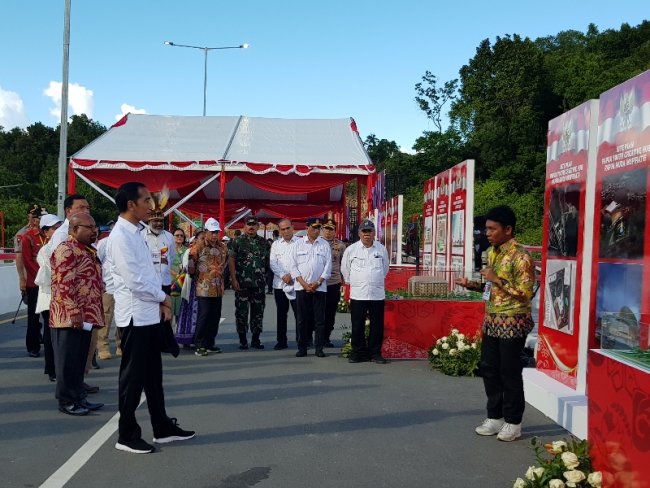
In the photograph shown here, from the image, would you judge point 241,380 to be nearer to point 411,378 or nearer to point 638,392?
point 411,378

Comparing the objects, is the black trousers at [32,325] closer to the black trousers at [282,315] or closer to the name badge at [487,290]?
the black trousers at [282,315]

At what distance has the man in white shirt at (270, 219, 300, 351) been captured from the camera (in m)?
10.1

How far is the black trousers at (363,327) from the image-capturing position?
29.0ft

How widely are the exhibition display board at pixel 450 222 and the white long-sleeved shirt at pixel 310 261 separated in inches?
60.8

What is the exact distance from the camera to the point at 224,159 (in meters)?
14.6

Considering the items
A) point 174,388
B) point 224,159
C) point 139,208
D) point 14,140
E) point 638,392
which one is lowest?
point 174,388

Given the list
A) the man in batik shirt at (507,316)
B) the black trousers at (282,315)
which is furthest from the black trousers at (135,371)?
the black trousers at (282,315)

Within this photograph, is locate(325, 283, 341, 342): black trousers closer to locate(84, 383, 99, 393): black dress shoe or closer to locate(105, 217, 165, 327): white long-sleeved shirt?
locate(84, 383, 99, 393): black dress shoe

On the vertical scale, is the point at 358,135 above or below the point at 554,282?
above

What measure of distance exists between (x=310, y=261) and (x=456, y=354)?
2496 millimetres

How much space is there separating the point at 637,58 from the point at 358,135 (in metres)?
37.3

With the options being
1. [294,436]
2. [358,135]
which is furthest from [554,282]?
[358,135]

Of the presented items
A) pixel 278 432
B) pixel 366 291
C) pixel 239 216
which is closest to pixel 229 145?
pixel 366 291

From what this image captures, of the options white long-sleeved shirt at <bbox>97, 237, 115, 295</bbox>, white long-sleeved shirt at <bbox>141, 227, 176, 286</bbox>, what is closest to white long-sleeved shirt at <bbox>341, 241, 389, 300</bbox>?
white long-sleeved shirt at <bbox>141, 227, 176, 286</bbox>
